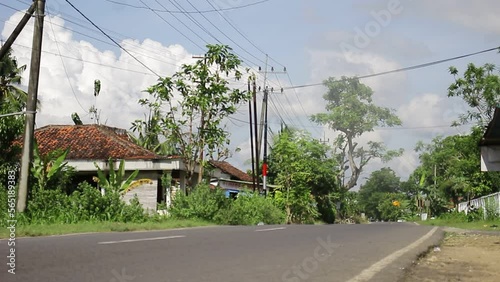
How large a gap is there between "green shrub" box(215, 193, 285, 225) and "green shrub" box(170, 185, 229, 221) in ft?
1.84

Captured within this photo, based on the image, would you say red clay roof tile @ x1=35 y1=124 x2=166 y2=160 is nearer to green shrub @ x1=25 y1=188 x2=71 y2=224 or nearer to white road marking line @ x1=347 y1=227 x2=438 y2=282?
green shrub @ x1=25 y1=188 x2=71 y2=224

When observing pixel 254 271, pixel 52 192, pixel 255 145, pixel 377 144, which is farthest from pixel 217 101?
pixel 377 144

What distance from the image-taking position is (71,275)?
21.4 feet

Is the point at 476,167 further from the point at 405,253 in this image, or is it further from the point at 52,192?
the point at 405,253

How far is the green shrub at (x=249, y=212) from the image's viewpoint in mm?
27859

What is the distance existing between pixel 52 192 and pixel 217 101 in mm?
10802

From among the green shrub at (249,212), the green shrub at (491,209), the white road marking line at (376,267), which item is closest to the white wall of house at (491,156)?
the white road marking line at (376,267)

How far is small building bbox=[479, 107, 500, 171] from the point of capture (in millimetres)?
16000

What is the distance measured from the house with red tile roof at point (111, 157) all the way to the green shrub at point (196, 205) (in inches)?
81.7

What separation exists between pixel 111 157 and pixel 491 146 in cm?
1683

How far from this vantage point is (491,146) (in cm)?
1689

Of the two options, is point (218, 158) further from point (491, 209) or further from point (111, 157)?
point (491, 209)

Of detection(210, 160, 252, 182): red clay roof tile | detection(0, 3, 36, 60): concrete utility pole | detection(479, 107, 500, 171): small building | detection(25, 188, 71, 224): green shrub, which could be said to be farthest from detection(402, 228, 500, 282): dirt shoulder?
detection(210, 160, 252, 182): red clay roof tile

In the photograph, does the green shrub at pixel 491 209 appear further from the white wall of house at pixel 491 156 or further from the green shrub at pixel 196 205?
the white wall of house at pixel 491 156
